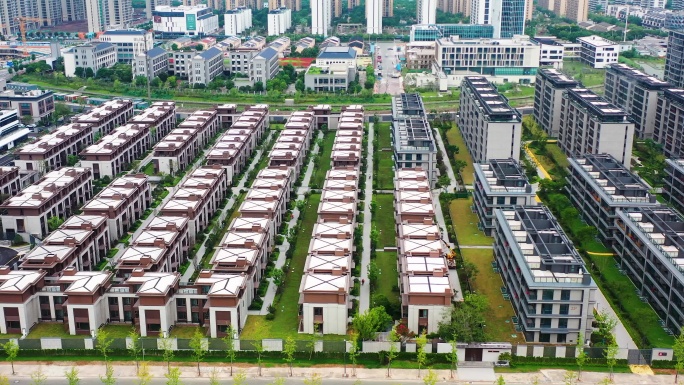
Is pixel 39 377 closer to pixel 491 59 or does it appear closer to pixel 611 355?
pixel 611 355

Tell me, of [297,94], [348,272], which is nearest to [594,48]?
[297,94]

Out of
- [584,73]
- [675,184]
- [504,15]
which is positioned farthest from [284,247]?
[504,15]

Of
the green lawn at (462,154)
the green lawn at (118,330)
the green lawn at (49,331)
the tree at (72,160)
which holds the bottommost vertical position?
the green lawn at (49,331)

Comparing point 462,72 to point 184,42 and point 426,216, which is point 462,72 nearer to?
point 184,42

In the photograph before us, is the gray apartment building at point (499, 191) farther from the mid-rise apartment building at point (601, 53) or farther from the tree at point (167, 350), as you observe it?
the mid-rise apartment building at point (601, 53)

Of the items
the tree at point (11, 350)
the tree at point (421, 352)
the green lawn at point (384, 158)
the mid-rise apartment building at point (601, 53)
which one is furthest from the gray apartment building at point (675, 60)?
the tree at point (11, 350)

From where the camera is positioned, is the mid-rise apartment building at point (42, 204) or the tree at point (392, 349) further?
the mid-rise apartment building at point (42, 204)
